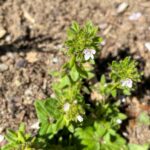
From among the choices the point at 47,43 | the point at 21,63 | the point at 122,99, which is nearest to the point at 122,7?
the point at 47,43

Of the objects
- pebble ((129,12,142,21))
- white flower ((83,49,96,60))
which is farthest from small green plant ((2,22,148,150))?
pebble ((129,12,142,21))

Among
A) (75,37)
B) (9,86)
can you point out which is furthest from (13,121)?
(75,37)

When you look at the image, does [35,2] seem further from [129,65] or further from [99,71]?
[129,65]

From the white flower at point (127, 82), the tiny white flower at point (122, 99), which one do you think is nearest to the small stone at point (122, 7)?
the tiny white flower at point (122, 99)

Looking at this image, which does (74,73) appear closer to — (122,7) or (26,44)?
(26,44)

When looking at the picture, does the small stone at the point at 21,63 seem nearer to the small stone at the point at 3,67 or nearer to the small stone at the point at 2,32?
the small stone at the point at 3,67
